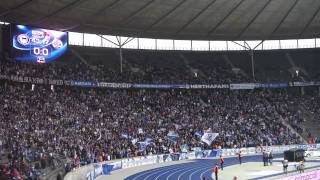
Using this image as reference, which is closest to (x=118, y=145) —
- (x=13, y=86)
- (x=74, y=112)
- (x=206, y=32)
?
(x=74, y=112)

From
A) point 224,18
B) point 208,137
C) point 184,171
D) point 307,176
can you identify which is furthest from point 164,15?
point 307,176

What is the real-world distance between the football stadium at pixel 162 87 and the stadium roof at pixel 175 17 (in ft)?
0.60

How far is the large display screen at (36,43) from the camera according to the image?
47.5m

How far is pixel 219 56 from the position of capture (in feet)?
225

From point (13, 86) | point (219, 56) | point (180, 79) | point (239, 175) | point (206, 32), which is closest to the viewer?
point (239, 175)

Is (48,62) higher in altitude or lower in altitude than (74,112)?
higher

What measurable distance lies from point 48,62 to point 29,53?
213 inches

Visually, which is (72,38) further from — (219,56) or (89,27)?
(219,56)

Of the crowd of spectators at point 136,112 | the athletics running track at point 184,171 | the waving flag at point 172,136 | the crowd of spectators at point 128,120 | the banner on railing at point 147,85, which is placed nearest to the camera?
the athletics running track at point 184,171

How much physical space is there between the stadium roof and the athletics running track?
14.1m

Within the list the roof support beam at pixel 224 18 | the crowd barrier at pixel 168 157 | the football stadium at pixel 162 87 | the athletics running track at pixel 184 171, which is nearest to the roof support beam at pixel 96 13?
the football stadium at pixel 162 87

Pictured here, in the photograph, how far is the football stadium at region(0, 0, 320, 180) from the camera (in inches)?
1619

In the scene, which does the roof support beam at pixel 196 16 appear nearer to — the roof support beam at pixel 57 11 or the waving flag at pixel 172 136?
the waving flag at pixel 172 136

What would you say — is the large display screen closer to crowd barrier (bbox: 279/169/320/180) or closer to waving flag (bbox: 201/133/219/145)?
waving flag (bbox: 201/133/219/145)
